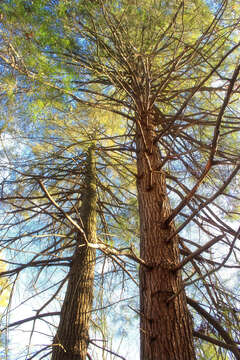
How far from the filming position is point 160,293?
1.47 m

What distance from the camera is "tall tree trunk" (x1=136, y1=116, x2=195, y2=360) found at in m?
1.29

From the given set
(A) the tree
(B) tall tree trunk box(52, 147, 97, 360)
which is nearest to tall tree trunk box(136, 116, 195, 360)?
(A) the tree

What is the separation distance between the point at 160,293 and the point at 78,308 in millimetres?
1015

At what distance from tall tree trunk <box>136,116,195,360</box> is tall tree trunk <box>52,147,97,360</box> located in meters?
0.43

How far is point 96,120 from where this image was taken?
432cm

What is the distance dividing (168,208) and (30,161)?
1850mm

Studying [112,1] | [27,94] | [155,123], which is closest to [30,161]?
[27,94]

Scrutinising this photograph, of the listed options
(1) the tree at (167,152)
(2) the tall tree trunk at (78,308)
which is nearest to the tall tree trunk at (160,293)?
(1) the tree at (167,152)

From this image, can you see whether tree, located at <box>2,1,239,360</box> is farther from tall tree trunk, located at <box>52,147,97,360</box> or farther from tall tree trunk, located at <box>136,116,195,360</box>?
tall tree trunk, located at <box>52,147,97,360</box>

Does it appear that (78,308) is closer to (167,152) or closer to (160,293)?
(160,293)

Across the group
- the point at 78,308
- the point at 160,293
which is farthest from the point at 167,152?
the point at 78,308

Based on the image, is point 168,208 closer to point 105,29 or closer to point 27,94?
point 27,94

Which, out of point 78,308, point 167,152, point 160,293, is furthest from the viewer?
point 167,152

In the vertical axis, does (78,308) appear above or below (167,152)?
below
